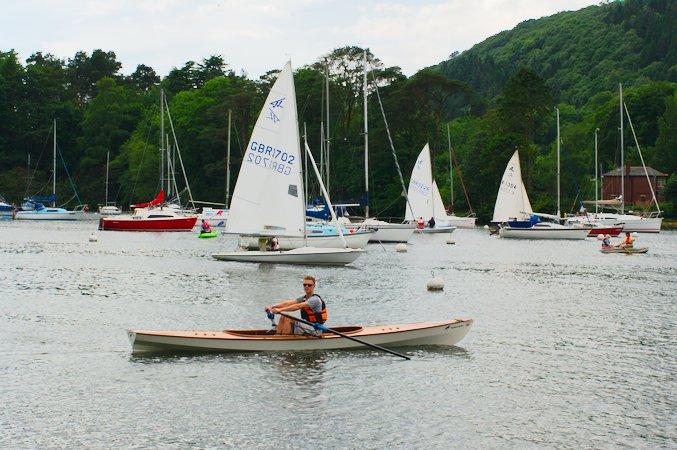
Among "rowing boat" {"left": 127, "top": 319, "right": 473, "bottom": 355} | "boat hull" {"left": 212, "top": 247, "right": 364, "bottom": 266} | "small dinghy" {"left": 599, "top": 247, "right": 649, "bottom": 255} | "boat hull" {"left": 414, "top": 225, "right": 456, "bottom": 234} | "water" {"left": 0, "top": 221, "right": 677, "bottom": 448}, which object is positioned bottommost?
"water" {"left": 0, "top": 221, "right": 677, "bottom": 448}

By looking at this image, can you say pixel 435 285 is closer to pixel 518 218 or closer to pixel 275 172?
pixel 275 172

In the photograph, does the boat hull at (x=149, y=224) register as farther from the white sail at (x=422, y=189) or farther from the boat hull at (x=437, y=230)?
the boat hull at (x=437, y=230)

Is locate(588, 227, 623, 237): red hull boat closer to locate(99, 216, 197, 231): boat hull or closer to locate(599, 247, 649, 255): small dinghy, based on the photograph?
locate(599, 247, 649, 255): small dinghy

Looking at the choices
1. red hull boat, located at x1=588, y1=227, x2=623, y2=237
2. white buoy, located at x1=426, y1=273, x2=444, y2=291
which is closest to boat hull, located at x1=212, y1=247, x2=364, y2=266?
white buoy, located at x1=426, y1=273, x2=444, y2=291

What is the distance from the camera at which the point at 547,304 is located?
41.7 metres

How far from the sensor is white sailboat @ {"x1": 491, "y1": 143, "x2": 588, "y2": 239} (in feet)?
308

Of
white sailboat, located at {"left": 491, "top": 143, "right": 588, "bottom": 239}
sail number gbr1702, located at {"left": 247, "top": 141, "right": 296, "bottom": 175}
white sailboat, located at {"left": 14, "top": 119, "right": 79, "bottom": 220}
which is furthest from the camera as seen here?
white sailboat, located at {"left": 14, "top": 119, "right": 79, "bottom": 220}

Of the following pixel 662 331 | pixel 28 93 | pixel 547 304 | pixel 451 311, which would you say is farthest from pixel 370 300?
pixel 28 93

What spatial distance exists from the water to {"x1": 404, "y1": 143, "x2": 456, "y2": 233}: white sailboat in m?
46.5

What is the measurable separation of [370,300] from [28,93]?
151120mm

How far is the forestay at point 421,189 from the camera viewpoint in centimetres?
9644

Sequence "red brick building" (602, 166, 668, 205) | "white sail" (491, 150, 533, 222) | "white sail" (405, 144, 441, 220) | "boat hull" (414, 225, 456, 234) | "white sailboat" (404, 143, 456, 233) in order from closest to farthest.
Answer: "white sail" (405, 144, 441, 220), "white sailboat" (404, 143, 456, 233), "boat hull" (414, 225, 456, 234), "white sail" (491, 150, 533, 222), "red brick building" (602, 166, 668, 205)

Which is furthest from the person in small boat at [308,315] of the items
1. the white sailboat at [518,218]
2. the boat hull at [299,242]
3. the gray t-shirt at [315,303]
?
the white sailboat at [518,218]

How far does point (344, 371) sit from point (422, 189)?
7244cm
